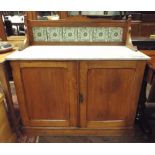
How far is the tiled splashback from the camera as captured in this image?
4.98ft

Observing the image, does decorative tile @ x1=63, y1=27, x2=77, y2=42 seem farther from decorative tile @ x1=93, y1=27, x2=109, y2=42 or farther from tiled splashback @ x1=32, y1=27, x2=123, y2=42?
decorative tile @ x1=93, y1=27, x2=109, y2=42

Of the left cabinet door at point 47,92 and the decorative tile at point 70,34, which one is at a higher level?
the decorative tile at point 70,34

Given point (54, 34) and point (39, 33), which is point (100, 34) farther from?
point (39, 33)

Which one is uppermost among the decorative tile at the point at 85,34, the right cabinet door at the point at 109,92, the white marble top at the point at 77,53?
the decorative tile at the point at 85,34

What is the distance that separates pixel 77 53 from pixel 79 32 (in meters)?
0.31

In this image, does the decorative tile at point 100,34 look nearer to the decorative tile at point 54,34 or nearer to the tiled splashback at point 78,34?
the tiled splashback at point 78,34

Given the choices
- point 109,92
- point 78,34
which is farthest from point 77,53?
point 109,92

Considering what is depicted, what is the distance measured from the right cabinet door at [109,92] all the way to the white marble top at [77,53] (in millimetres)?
47

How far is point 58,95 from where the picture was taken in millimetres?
1404

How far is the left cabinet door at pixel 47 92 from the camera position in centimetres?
129

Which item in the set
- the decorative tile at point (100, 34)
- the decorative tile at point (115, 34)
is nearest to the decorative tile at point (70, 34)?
the decorative tile at point (100, 34)

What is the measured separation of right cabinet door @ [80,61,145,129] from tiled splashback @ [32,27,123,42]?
1.26 feet

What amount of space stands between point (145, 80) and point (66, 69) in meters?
0.69

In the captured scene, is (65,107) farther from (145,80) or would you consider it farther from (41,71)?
(145,80)
